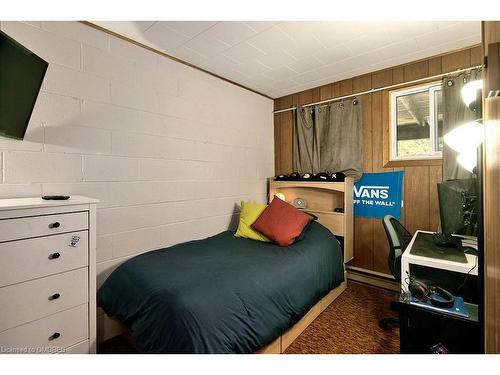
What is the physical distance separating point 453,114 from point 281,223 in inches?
77.1

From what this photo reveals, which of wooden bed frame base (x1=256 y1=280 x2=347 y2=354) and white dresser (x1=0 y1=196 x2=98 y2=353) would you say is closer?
white dresser (x1=0 y1=196 x2=98 y2=353)

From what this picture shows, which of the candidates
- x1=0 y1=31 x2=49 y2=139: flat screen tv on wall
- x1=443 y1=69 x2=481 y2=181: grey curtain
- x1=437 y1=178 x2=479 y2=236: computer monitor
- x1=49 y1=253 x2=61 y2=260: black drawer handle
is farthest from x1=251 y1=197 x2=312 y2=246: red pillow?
x1=0 y1=31 x2=49 y2=139: flat screen tv on wall

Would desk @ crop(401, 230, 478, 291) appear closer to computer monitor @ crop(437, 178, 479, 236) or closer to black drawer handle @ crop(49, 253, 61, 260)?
computer monitor @ crop(437, 178, 479, 236)

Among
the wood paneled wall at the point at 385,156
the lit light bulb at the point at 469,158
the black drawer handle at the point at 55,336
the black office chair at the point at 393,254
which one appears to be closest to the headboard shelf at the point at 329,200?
the wood paneled wall at the point at 385,156

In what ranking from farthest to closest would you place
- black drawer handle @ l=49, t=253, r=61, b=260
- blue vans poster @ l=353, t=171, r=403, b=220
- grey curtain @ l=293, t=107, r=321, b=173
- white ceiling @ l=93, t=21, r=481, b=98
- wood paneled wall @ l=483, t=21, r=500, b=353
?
grey curtain @ l=293, t=107, r=321, b=173 → blue vans poster @ l=353, t=171, r=403, b=220 → white ceiling @ l=93, t=21, r=481, b=98 → black drawer handle @ l=49, t=253, r=61, b=260 → wood paneled wall @ l=483, t=21, r=500, b=353

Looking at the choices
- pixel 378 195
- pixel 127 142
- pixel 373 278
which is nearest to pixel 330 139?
pixel 378 195

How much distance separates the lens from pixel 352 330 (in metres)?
2.00

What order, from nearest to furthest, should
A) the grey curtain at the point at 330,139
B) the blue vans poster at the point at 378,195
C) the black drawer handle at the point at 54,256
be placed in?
the black drawer handle at the point at 54,256, the blue vans poster at the point at 378,195, the grey curtain at the point at 330,139

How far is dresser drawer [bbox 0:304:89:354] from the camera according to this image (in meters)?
1.22

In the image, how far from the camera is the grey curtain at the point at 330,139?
2.91 metres

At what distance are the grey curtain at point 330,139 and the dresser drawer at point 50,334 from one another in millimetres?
2817

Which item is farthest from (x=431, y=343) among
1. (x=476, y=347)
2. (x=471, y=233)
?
(x=471, y=233)

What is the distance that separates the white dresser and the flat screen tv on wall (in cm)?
48

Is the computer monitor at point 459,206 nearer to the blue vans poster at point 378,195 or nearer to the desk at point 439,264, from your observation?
the desk at point 439,264
